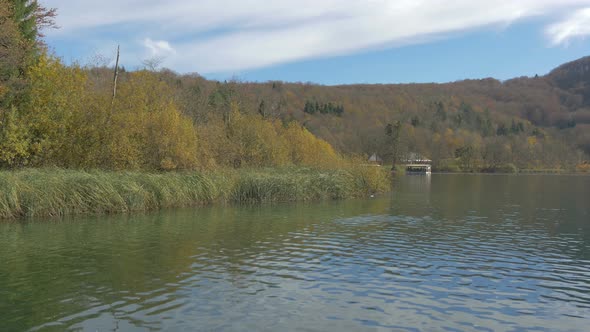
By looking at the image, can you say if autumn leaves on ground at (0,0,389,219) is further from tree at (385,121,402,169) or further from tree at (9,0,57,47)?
tree at (385,121,402,169)

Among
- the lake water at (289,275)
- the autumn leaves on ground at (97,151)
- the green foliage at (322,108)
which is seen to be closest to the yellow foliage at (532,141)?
the green foliage at (322,108)

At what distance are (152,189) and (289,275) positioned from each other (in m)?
17.8

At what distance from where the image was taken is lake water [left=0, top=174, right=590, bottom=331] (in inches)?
403

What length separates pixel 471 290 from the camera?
41.5 ft

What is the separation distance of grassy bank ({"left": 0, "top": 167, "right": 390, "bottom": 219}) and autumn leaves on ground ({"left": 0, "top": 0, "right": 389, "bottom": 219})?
6 centimetres

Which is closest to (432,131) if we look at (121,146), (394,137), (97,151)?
(394,137)

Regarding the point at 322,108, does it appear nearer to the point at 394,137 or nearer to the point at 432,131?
the point at 432,131

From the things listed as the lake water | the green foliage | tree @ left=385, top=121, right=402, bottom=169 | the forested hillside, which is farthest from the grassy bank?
the green foliage

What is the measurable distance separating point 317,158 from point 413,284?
4098cm

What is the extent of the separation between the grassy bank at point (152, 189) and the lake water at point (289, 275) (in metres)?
1.68

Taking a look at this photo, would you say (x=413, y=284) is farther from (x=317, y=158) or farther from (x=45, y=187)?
(x=317, y=158)

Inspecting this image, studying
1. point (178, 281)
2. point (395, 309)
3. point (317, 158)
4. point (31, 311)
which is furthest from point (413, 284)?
point (317, 158)

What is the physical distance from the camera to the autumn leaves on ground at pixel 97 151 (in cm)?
2658

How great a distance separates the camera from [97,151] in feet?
109
